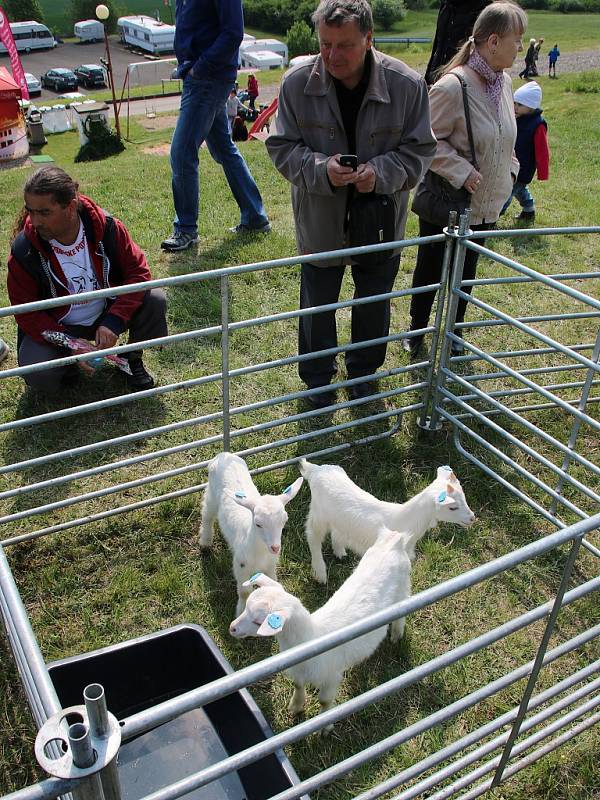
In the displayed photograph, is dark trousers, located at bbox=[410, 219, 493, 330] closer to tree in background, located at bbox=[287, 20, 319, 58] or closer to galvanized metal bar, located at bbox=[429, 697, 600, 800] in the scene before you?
galvanized metal bar, located at bbox=[429, 697, 600, 800]

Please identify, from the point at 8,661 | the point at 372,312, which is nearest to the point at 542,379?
the point at 372,312

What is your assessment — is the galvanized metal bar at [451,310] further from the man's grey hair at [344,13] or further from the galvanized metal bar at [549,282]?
the man's grey hair at [344,13]

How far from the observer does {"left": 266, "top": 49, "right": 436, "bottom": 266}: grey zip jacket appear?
378cm

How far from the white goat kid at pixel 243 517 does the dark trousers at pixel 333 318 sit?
1375 millimetres

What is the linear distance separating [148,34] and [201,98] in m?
50.6

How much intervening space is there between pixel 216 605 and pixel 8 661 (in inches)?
37.7

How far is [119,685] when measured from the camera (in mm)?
2832

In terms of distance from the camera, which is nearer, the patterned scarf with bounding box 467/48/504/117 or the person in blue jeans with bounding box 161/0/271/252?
the patterned scarf with bounding box 467/48/504/117

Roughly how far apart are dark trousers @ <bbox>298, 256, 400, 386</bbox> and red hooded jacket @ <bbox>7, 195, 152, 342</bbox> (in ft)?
3.80

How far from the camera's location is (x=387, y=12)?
55.9 metres

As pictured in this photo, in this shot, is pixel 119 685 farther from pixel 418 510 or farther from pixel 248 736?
pixel 418 510

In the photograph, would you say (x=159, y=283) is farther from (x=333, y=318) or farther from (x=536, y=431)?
(x=536, y=431)

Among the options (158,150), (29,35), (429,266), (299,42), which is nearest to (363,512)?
(429,266)

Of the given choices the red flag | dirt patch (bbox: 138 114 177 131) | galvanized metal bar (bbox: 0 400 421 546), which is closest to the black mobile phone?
galvanized metal bar (bbox: 0 400 421 546)
